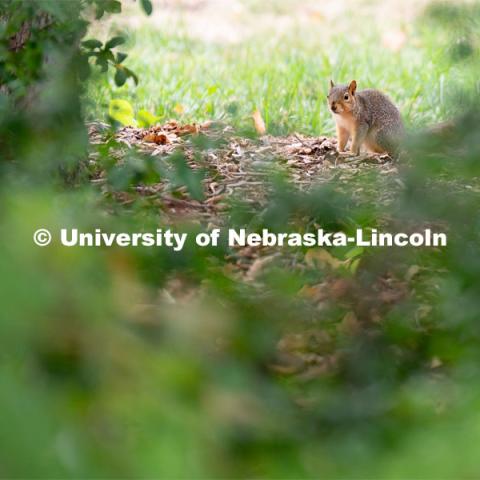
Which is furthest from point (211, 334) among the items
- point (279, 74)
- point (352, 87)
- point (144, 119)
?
point (279, 74)

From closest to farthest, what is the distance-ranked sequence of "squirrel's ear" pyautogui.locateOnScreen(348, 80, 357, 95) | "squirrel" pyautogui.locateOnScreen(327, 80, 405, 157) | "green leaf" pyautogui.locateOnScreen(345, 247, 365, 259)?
"green leaf" pyautogui.locateOnScreen(345, 247, 365, 259) → "squirrel" pyautogui.locateOnScreen(327, 80, 405, 157) → "squirrel's ear" pyautogui.locateOnScreen(348, 80, 357, 95)

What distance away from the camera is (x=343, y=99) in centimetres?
541

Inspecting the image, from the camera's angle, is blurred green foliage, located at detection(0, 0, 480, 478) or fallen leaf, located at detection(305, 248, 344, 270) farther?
fallen leaf, located at detection(305, 248, 344, 270)

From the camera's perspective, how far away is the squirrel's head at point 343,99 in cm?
538

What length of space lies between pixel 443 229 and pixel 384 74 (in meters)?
4.60

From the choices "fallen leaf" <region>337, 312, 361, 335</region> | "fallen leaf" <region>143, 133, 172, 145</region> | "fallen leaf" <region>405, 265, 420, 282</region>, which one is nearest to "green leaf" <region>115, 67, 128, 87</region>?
"fallen leaf" <region>143, 133, 172, 145</region>

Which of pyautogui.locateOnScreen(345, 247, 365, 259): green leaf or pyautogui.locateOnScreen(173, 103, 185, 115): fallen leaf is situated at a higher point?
pyautogui.locateOnScreen(345, 247, 365, 259): green leaf

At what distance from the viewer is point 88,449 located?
1037mm

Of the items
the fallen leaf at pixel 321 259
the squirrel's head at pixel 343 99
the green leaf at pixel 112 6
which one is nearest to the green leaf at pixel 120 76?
the green leaf at pixel 112 6

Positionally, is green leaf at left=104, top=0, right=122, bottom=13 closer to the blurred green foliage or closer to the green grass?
the blurred green foliage

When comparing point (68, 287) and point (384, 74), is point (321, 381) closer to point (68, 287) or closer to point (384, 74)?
point (68, 287)

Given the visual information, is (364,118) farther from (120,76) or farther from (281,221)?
(281,221)

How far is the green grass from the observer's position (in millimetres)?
6289

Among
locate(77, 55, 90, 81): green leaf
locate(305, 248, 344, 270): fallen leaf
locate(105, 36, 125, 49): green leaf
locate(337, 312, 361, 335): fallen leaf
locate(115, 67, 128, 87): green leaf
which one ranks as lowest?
locate(305, 248, 344, 270): fallen leaf
